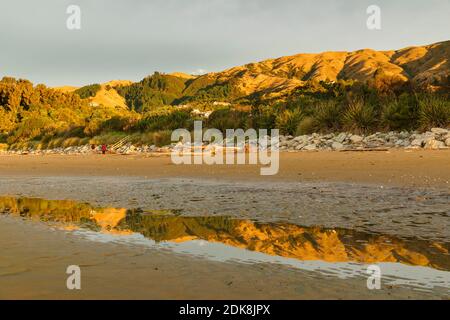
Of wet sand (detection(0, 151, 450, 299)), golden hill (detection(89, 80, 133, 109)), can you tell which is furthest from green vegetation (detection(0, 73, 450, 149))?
golden hill (detection(89, 80, 133, 109))

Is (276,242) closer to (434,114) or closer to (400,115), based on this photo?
(434,114)

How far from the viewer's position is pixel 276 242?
3600 mm

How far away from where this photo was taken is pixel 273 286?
8.06 feet

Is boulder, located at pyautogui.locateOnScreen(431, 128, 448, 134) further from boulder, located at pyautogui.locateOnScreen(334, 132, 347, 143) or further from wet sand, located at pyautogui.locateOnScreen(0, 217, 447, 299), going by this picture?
wet sand, located at pyautogui.locateOnScreen(0, 217, 447, 299)

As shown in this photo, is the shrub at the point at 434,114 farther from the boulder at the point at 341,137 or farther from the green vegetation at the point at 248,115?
the boulder at the point at 341,137

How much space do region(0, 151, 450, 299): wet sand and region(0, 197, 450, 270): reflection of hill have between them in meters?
0.09

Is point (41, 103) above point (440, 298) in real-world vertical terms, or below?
above

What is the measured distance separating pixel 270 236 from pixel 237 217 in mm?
1046

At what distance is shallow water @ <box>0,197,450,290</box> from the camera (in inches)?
110

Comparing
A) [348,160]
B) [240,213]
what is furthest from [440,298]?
[348,160]

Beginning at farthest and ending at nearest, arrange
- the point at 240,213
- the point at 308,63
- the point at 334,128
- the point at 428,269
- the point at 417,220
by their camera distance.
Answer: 1. the point at 308,63
2. the point at 334,128
3. the point at 240,213
4. the point at 417,220
5. the point at 428,269

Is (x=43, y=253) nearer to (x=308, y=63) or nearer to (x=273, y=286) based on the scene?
(x=273, y=286)
